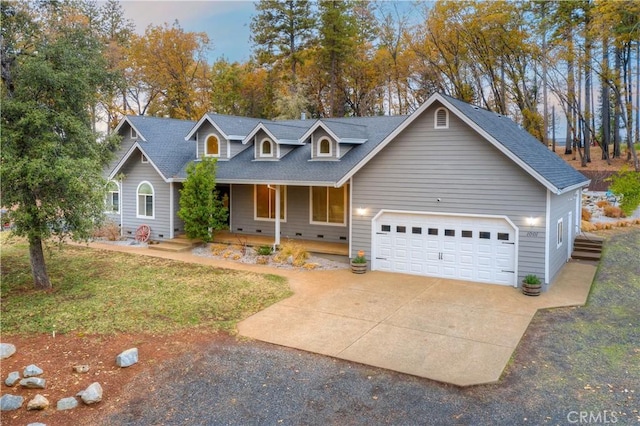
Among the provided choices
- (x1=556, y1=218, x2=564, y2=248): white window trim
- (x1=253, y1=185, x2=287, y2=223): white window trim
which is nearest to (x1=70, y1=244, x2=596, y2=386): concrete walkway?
(x1=556, y1=218, x2=564, y2=248): white window trim

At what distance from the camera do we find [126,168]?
1972 centimetres

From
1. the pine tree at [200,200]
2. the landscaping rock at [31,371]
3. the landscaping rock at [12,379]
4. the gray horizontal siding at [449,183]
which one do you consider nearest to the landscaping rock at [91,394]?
the landscaping rock at [31,371]

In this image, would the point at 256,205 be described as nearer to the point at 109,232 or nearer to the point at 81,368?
the point at 109,232

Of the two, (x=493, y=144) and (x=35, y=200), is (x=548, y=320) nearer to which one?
(x=493, y=144)

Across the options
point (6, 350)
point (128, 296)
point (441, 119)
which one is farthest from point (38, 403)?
point (441, 119)

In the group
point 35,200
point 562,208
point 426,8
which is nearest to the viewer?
point 35,200

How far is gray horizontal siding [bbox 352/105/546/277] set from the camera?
11.9m

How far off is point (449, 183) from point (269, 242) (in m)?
7.63

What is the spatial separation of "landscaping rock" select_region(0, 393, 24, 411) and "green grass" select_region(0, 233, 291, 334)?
258cm

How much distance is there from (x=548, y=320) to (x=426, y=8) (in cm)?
3319

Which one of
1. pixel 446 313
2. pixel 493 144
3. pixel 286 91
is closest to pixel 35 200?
pixel 446 313

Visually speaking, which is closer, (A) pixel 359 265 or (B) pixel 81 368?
(B) pixel 81 368

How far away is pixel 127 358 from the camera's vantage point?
7.55 meters

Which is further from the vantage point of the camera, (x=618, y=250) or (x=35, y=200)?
(x=618, y=250)
